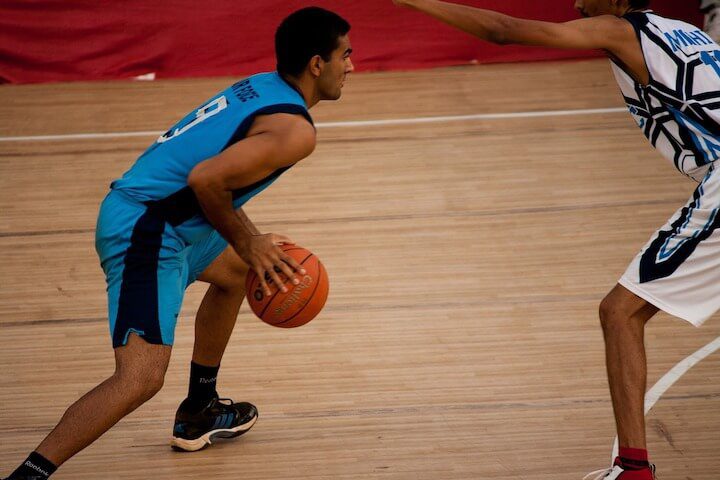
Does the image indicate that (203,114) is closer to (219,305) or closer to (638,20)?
(219,305)

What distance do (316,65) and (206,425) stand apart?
131 cm

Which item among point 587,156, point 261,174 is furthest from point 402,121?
point 261,174

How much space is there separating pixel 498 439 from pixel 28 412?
1717 mm

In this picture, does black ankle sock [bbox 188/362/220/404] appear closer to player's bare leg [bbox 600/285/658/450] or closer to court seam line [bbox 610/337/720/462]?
player's bare leg [bbox 600/285/658/450]

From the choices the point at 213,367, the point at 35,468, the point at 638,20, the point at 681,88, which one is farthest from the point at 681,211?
the point at 35,468

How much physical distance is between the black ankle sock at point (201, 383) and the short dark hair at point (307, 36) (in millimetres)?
1088

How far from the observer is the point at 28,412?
3.70 metres

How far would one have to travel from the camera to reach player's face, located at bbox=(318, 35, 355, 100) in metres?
3.06

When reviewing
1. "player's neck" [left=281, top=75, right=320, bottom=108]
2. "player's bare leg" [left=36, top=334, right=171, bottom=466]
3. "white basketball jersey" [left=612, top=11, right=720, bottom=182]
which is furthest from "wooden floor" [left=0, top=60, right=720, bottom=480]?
"player's neck" [left=281, top=75, right=320, bottom=108]

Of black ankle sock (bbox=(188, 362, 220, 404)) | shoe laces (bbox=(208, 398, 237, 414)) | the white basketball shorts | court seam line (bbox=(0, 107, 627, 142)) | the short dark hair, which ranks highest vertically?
the short dark hair

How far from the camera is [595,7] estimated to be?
3168 mm

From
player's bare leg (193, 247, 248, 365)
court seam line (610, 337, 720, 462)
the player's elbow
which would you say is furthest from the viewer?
court seam line (610, 337, 720, 462)

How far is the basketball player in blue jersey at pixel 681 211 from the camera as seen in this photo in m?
2.95

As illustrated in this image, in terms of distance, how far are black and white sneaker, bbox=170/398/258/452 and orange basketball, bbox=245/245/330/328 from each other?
553 mm
